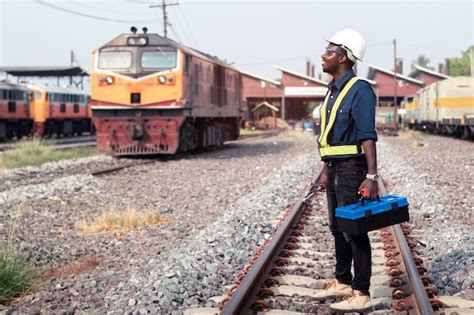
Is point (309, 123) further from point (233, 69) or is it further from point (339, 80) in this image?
point (339, 80)

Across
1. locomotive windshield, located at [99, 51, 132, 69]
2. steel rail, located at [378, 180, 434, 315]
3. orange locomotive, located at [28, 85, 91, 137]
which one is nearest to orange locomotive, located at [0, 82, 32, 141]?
orange locomotive, located at [28, 85, 91, 137]

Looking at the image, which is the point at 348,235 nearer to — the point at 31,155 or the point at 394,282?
the point at 394,282

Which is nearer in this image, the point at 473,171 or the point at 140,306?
the point at 140,306

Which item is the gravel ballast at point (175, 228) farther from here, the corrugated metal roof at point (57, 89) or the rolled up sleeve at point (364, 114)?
the corrugated metal roof at point (57, 89)

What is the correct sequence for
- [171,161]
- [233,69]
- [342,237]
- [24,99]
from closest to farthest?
[342,237] → [171,161] → [233,69] → [24,99]

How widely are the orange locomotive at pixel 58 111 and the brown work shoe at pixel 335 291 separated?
29.3 m

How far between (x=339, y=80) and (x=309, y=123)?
39714 millimetres

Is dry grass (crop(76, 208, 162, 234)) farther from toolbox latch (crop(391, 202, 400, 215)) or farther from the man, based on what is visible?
toolbox latch (crop(391, 202, 400, 215))

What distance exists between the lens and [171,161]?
1716 centimetres

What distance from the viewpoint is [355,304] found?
4.27 m

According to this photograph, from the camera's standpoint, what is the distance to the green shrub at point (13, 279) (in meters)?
5.16

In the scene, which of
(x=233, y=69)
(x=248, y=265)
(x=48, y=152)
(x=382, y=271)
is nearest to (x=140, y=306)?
(x=248, y=265)

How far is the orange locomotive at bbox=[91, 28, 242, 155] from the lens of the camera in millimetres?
17094

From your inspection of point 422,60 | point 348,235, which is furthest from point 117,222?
point 422,60
